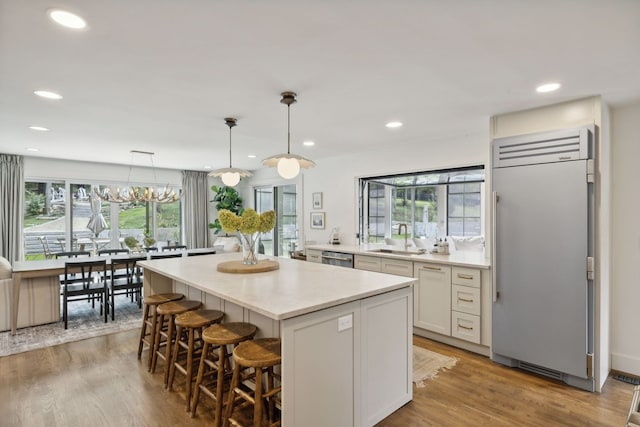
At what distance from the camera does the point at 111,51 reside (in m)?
1.95

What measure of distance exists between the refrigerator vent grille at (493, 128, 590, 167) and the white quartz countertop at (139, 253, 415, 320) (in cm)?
154

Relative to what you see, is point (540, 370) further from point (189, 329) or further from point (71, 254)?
point (71, 254)

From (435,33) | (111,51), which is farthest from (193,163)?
(435,33)

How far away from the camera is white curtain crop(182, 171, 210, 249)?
24.8 ft

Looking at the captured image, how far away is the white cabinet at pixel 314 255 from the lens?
5066 mm

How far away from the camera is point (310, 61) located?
6.87 ft

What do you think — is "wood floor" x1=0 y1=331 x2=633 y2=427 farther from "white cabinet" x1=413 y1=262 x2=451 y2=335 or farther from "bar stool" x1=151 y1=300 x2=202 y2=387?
"white cabinet" x1=413 y1=262 x2=451 y2=335

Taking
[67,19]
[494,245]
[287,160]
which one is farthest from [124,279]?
[494,245]

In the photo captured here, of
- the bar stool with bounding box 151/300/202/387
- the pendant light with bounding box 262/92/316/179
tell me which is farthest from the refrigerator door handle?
the bar stool with bounding box 151/300/202/387

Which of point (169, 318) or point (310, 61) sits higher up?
point (310, 61)

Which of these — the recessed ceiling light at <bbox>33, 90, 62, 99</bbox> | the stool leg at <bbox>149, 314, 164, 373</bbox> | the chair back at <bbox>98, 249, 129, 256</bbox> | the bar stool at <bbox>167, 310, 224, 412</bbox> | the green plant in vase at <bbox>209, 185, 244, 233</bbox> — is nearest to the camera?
the bar stool at <bbox>167, 310, 224, 412</bbox>

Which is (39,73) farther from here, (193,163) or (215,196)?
(215,196)

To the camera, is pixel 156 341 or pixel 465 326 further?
pixel 465 326

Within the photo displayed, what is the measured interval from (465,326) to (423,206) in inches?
144
